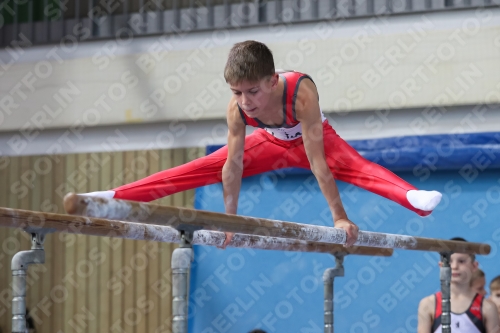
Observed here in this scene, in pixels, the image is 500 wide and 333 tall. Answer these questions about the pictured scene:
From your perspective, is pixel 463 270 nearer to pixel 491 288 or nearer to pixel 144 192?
pixel 491 288

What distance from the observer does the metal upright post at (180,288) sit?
241 cm

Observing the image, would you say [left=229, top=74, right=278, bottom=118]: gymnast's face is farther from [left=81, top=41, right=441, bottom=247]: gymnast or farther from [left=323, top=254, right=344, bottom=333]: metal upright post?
[left=323, top=254, right=344, bottom=333]: metal upright post

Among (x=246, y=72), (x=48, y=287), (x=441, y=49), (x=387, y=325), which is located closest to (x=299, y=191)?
(x=387, y=325)

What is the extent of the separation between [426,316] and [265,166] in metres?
2.18

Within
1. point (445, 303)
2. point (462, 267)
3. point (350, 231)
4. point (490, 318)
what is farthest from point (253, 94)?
point (490, 318)

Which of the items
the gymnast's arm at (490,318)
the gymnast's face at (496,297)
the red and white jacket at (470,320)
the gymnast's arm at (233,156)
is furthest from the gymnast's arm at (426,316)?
the gymnast's arm at (233,156)

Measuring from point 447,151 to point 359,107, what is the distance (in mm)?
917

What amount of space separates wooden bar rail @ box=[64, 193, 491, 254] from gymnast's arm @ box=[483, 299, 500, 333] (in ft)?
4.99

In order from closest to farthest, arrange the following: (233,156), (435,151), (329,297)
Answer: (233,156)
(329,297)
(435,151)

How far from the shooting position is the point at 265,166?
12.6ft

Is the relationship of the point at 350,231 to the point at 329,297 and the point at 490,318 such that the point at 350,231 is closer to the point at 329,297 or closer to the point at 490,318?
the point at 329,297

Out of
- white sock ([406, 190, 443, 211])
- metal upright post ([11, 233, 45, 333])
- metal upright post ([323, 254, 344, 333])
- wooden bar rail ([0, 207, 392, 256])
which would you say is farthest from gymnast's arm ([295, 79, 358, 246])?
metal upright post ([11, 233, 45, 333])

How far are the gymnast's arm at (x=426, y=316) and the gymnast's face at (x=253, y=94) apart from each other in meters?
2.60

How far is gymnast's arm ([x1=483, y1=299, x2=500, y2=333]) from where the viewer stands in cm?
512
